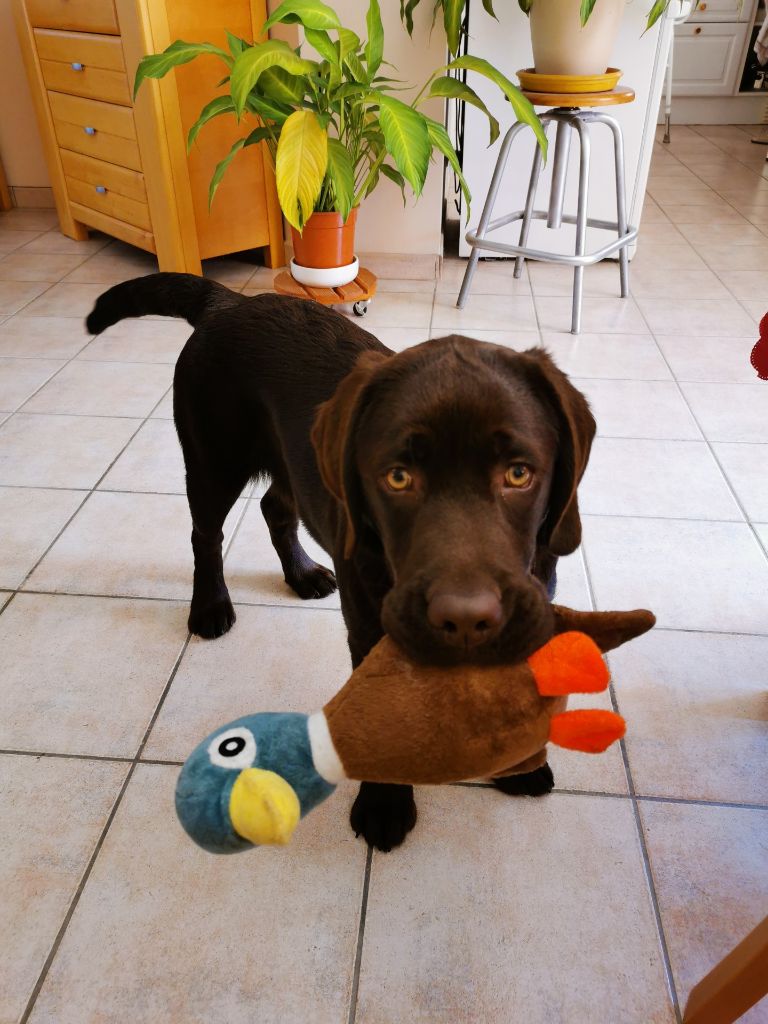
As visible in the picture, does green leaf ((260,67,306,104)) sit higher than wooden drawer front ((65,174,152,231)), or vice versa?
green leaf ((260,67,306,104))

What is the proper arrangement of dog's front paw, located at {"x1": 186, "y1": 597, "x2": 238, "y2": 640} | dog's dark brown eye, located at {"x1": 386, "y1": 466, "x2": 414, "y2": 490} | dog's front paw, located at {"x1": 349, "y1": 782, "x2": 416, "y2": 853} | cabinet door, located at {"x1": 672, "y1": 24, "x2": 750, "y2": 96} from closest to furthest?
dog's dark brown eye, located at {"x1": 386, "y1": 466, "x2": 414, "y2": 490}, dog's front paw, located at {"x1": 349, "y1": 782, "x2": 416, "y2": 853}, dog's front paw, located at {"x1": 186, "y1": 597, "x2": 238, "y2": 640}, cabinet door, located at {"x1": 672, "y1": 24, "x2": 750, "y2": 96}

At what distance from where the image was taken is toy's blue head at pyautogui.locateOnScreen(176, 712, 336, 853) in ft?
2.82

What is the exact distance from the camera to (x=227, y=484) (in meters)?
1.73

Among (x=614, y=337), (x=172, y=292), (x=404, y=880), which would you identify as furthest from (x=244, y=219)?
(x=404, y=880)

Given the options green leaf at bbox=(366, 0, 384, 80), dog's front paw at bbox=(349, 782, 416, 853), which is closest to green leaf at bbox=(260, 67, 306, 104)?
green leaf at bbox=(366, 0, 384, 80)

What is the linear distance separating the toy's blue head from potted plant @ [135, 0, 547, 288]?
245 cm

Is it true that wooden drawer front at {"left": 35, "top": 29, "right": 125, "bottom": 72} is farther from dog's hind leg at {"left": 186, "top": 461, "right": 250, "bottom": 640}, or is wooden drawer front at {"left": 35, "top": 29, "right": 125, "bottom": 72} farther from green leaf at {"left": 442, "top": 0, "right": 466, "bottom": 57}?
dog's hind leg at {"left": 186, "top": 461, "right": 250, "bottom": 640}

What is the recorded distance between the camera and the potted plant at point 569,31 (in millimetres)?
2932

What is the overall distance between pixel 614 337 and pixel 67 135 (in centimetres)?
343

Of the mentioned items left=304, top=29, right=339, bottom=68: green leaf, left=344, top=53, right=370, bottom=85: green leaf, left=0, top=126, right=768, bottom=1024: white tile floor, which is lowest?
left=0, top=126, right=768, bottom=1024: white tile floor

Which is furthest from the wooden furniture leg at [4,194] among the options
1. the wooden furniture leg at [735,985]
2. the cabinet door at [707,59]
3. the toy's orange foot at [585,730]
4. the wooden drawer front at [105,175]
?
the cabinet door at [707,59]

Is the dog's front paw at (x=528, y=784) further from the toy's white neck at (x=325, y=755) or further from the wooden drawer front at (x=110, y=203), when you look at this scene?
the wooden drawer front at (x=110, y=203)

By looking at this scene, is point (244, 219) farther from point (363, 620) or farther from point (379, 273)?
point (363, 620)

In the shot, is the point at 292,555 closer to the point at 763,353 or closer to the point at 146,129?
the point at 763,353
